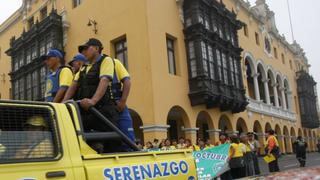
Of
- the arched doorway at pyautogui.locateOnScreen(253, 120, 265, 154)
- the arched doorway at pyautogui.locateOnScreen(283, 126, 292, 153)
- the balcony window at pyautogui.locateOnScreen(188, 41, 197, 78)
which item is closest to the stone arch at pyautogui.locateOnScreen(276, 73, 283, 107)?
the arched doorway at pyautogui.locateOnScreen(283, 126, 292, 153)

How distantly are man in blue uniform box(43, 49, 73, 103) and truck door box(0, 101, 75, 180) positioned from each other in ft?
4.71

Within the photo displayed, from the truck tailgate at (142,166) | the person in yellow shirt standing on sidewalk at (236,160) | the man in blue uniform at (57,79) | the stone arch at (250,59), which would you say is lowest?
the person in yellow shirt standing on sidewalk at (236,160)

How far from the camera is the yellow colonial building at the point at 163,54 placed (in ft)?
63.0

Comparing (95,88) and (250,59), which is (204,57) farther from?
(95,88)

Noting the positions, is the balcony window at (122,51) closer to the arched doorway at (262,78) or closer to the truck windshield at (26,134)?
the arched doorway at (262,78)

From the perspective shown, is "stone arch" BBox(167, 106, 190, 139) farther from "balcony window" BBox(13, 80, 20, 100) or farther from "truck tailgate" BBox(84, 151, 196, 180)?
"truck tailgate" BBox(84, 151, 196, 180)

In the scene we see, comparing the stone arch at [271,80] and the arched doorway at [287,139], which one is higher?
the stone arch at [271,80]

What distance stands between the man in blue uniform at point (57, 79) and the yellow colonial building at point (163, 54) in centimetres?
1276

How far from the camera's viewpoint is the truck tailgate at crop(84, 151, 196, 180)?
3719 mm

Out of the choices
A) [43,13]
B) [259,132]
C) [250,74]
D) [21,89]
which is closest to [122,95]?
[21,89]

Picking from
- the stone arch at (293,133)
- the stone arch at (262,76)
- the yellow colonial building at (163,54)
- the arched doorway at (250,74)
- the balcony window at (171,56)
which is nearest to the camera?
the yellow colonial building at (163,54)

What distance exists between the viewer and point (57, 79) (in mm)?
5523

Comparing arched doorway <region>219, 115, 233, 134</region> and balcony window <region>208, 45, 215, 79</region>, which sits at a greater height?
balcony window <region>208, 45, 215, 79</region>

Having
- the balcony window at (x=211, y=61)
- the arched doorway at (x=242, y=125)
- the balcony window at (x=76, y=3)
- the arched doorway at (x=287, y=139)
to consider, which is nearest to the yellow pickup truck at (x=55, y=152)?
the balcony window at (x=211, y=61)
